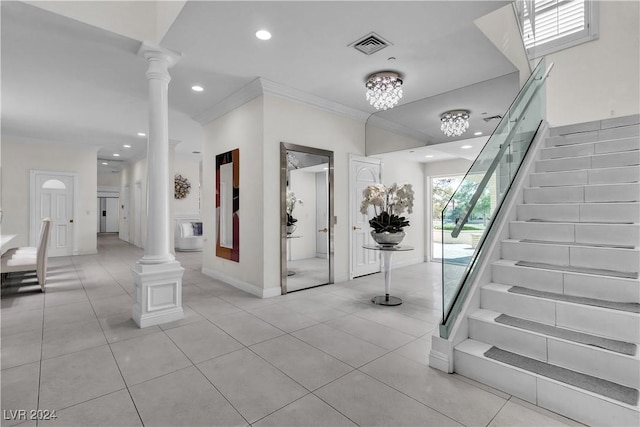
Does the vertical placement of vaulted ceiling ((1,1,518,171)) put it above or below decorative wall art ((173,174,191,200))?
above

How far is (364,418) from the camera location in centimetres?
179

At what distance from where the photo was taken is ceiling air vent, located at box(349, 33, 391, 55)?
10.4 ft

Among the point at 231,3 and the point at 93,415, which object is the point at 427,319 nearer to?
the point at 93,415

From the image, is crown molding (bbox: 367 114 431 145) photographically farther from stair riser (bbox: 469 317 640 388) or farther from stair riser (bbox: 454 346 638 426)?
stair riser (bbox: 454 346 638 426)

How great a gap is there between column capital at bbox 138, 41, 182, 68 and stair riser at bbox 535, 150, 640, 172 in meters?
4.44

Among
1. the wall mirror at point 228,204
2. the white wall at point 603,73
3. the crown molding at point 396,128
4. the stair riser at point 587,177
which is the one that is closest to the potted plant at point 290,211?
the wall mirror at point 228,204

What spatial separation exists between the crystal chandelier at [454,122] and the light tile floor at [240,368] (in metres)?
2.59

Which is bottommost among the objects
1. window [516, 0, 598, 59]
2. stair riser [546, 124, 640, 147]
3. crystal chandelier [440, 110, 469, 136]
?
stair riser [546, 124, 640, 147]

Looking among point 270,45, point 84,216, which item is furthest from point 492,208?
point 84,216

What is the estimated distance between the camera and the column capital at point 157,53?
3311mm

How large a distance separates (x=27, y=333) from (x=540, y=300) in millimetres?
4586

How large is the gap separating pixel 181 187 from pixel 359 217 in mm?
6938

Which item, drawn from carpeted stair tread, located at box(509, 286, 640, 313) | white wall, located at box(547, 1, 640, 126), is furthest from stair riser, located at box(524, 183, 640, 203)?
white wall, located at box(547, 1, 640, 126)

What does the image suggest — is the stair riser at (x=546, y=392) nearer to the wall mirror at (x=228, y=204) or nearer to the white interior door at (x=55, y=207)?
the wall mirror at (x=228, y=204)
